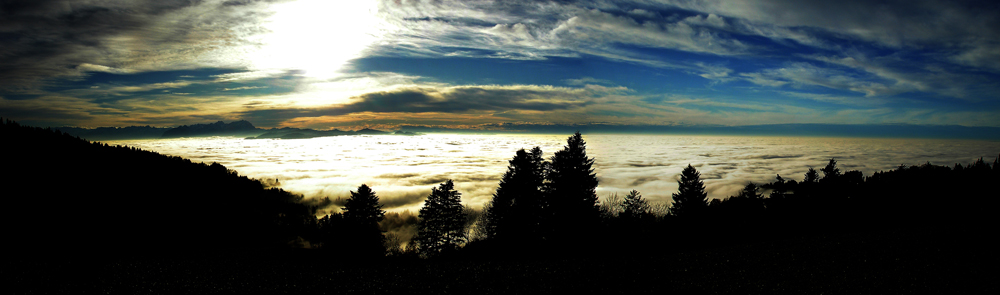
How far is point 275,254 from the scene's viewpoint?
1839cm

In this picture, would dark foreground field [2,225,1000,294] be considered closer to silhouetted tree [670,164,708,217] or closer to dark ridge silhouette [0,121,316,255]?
dark ridge silhouette [0,121,316,255]

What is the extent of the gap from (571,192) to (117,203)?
5879 centimetres

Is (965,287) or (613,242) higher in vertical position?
(965,287)

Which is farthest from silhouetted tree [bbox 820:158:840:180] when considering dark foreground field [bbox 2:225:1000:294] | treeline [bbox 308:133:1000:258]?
dark foreground field [bbox 2:225:1000:294]

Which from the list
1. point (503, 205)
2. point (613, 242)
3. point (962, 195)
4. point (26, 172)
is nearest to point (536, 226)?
point (503, 205)

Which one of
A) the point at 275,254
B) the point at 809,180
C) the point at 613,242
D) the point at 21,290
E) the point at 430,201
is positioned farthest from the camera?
the point at 809,180

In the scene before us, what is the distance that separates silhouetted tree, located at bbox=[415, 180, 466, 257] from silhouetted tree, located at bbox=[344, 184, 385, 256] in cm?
493

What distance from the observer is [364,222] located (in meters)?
39.5

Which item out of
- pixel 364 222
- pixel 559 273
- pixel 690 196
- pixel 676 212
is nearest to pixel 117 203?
pixel 364 222

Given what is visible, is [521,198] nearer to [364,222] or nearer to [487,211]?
[364,222]

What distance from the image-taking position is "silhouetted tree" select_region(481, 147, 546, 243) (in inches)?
1294

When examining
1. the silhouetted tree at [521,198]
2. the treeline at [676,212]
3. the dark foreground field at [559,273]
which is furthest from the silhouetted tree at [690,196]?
the dark foreground field at [559,273]

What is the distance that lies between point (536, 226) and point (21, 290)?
29.0 m

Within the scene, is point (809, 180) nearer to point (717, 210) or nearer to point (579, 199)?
point (717, 210)
